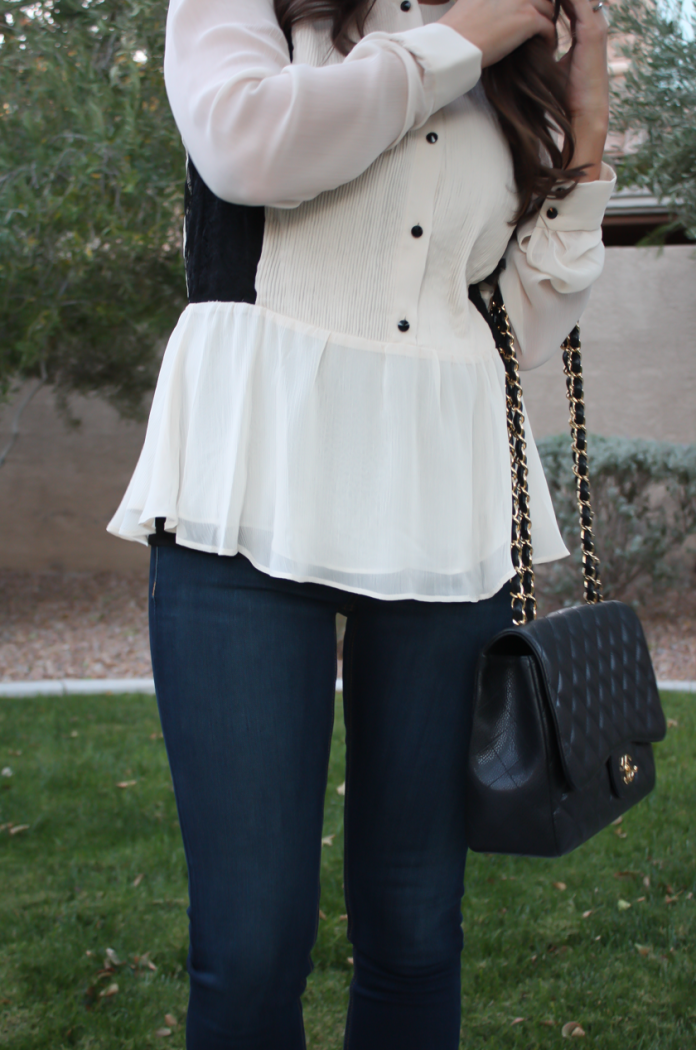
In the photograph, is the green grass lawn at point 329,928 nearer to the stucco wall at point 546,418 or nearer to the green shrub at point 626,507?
the green shrub at point 626,507

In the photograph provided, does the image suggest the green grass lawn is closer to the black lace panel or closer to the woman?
the woman

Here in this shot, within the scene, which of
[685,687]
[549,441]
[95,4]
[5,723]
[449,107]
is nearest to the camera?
[449,107]

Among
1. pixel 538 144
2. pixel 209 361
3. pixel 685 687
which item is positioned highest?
pixel 538 144

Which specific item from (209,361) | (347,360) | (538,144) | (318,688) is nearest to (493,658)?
(318,688)

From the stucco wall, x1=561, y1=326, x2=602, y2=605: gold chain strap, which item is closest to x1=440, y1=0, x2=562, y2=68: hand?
x1=561, y1=326, x2=602, y2=605: gold chain strap

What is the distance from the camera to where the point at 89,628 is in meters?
6.70

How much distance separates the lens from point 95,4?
328 cm

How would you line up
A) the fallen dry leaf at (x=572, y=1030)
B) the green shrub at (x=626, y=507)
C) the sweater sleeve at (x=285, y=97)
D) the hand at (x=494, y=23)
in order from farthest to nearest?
the green shrub at (x=626, y=507) → the fallen dry leaf at (x=572, y=1030) → the hand at (x=494, y=23) → the sweater sleeve at (x=285, y=97)

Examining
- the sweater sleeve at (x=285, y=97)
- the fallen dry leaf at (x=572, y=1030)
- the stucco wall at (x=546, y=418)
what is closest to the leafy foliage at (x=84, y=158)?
the sweater sleeve at (x=285, y=97)

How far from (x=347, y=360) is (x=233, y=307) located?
0.52ft

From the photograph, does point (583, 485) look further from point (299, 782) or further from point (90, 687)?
point (90, 687)

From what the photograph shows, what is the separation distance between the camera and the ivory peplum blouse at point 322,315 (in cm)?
110

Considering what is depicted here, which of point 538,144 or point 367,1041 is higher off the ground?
point 538,144

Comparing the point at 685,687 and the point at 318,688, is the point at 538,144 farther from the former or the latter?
the point at 685,687
